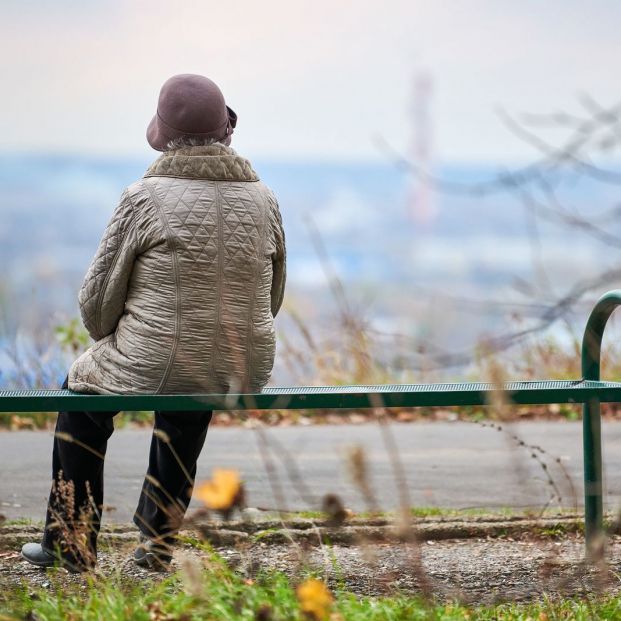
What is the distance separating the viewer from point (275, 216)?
4.06m

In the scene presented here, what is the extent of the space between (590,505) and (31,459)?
3604 millimetres

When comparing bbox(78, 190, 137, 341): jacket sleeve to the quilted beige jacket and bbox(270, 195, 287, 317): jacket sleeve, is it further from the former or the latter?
bbox(270, 195, 287, 317): jacket sleeve

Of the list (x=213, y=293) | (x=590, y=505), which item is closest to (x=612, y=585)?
(x=590, y=505)

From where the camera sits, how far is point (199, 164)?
3887 mm

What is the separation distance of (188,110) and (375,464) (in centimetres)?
328

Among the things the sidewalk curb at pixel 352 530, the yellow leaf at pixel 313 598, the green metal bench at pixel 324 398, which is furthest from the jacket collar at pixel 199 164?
the yellow leaf at pixel 313 598

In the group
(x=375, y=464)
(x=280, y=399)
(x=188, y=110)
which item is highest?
(x=188, y=110)

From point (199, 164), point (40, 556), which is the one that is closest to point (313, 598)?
point (199, 164)

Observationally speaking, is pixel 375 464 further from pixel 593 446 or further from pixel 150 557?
pixel 150 557

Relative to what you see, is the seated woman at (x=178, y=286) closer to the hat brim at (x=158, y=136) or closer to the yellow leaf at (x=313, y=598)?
the hat brim at (x=158, y=136)

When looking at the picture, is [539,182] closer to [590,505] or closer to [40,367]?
[590,505]

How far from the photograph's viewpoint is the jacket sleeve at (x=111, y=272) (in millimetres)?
3809

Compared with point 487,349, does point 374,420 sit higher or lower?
lower

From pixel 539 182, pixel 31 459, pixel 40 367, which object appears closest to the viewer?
pixel 539 182
